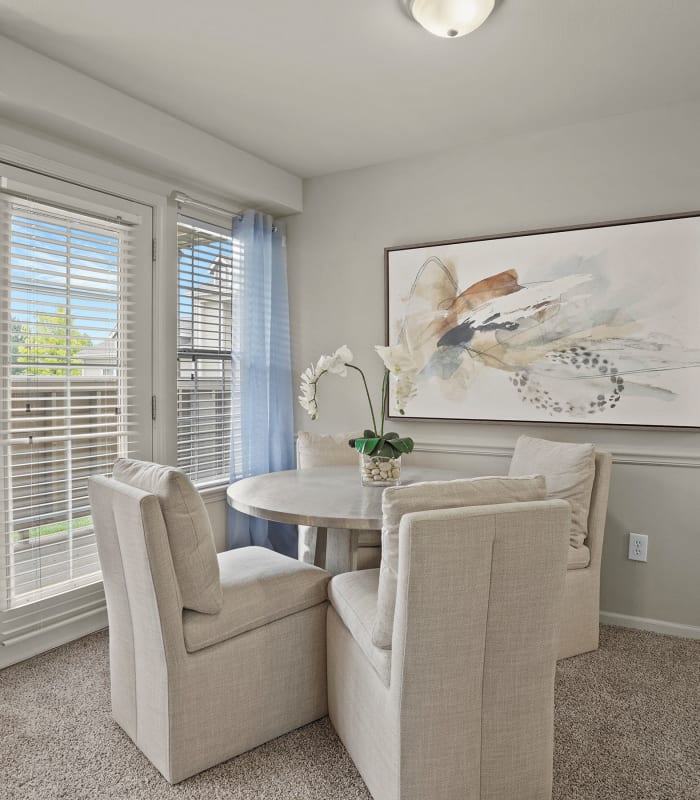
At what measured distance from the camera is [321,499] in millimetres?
2316

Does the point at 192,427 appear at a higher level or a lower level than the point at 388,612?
higher

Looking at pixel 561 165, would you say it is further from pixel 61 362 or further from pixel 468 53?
pixel 61 362

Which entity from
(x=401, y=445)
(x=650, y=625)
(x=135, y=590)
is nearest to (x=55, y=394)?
(x=135, y=590)

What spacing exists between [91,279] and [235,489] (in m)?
1.24

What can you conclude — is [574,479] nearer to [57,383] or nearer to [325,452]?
[325,452]

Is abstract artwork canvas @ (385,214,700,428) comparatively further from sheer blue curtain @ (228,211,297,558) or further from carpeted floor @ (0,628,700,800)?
carpeted floor @ (0,628,700,800)

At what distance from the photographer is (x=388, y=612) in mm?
1570

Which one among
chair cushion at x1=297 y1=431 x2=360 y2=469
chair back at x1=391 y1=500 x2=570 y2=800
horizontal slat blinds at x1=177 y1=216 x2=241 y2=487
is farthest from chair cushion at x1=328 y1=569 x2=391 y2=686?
horizontal slat blinds at x1=177 y1=216 x2=241 y2=487

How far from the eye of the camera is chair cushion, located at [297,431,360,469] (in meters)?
3.25

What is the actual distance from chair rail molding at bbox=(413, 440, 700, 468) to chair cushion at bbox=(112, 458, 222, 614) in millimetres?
1880

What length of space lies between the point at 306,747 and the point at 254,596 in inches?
20.2

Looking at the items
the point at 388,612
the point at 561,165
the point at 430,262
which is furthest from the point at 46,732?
the point at 561,165

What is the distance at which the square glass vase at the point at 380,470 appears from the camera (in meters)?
2.57

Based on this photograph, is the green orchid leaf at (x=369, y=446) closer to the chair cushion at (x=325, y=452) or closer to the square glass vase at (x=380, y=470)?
the square glass vase at (x=380, y=470)
